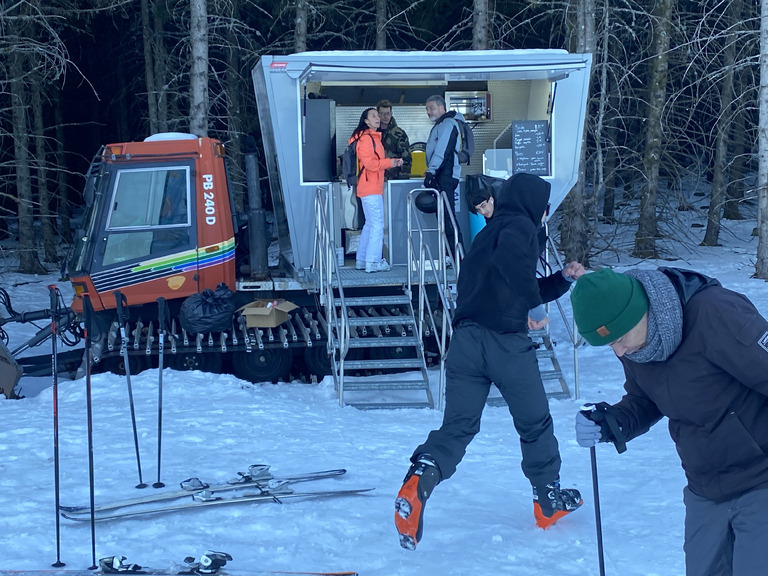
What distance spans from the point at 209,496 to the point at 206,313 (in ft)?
13.0

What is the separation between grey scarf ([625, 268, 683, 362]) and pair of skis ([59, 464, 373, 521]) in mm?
2856

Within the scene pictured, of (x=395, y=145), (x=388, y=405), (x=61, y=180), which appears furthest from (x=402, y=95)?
(x=61, y=180)

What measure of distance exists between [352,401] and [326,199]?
2.28 m

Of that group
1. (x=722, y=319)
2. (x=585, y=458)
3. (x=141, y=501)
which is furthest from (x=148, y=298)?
(x=722, y=319)

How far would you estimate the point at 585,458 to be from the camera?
238 inches

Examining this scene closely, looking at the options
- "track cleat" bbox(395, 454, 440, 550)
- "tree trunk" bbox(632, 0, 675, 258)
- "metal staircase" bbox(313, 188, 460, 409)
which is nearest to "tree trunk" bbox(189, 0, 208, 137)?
"metal staircase" bbox(313, 188, 460, 409)

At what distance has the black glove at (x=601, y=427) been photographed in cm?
309

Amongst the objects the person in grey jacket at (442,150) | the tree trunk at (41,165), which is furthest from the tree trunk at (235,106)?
the person in grey jacket at (442,150)

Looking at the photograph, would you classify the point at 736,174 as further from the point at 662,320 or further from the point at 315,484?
the point at 662,320

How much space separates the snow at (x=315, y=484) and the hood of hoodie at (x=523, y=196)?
1702 millimetres

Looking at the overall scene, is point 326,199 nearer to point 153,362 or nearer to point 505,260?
point 153,362

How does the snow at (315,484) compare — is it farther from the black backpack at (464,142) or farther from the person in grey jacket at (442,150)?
the black backpack at (464,142)

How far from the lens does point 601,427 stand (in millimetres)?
3121

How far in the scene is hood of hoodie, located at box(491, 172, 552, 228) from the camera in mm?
4723
